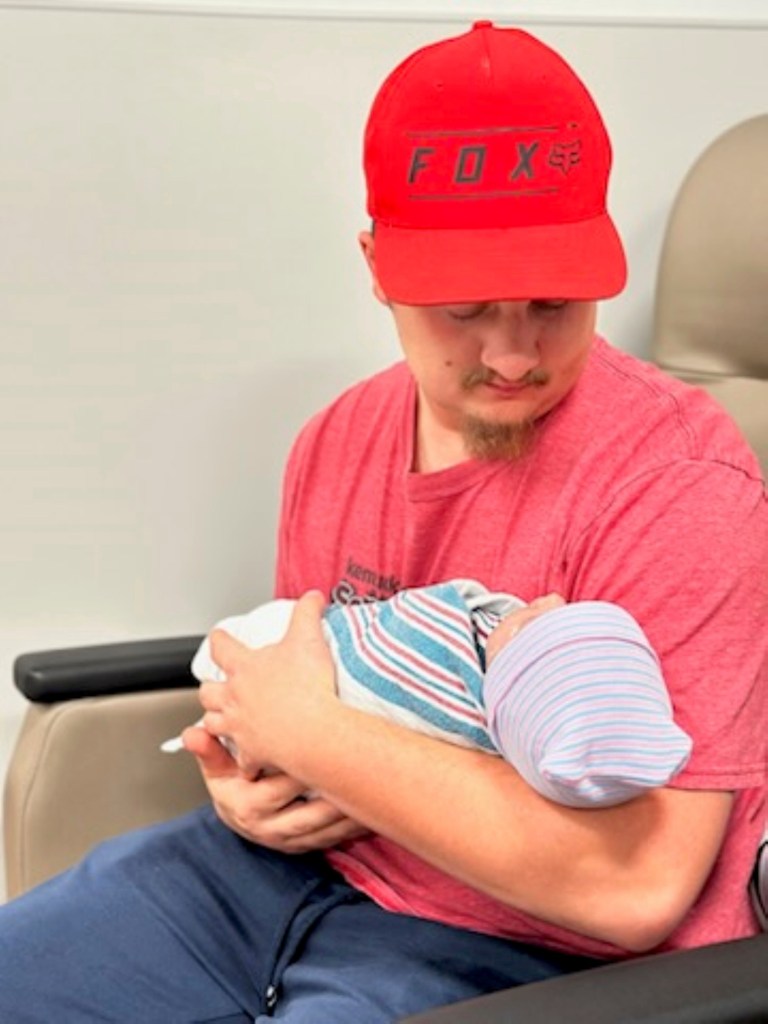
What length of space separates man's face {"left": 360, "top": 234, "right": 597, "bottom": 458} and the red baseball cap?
0.13 feet

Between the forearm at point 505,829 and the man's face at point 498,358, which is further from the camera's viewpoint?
the man's face at point 498,358

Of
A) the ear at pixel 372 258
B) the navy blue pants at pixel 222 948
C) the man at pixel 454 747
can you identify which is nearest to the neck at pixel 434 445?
the man at pixel 454 747

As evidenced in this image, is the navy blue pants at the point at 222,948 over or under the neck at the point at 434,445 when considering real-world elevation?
under

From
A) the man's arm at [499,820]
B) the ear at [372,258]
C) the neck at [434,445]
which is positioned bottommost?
the man's arm at [499,820]

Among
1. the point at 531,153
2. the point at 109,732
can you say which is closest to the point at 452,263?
the point at 531,153

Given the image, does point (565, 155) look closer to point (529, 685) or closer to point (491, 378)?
point (491, 378)

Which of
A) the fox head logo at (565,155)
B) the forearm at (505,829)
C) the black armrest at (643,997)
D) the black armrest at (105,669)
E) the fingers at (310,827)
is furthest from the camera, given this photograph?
the black armrest at (105,669)

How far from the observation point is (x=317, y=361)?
197cm

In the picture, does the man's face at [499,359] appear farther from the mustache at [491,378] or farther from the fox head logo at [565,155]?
the fox head logo at [565,155]

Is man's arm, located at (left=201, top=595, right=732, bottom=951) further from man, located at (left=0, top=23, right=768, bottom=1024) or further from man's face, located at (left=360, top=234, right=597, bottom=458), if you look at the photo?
man's face, located at (left=360, top=234, right=597, bottom=458)

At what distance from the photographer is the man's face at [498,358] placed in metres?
1.33

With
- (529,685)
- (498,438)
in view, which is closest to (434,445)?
(498,438)

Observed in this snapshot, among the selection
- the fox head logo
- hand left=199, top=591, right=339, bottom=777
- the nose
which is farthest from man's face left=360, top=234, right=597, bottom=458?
hand left=199, top=591, right=339, bottom=777

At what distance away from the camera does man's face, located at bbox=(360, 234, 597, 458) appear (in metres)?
1.33
